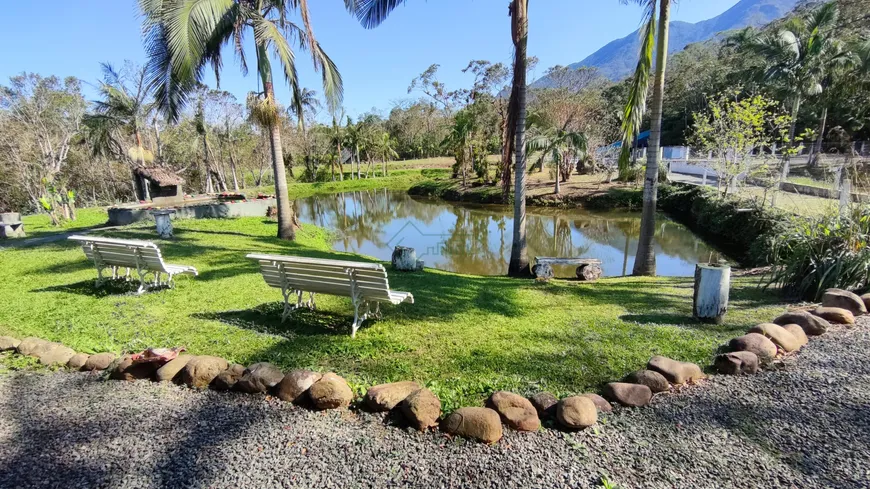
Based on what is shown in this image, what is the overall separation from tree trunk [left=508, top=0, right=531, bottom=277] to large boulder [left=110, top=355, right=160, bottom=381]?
7.39 metres

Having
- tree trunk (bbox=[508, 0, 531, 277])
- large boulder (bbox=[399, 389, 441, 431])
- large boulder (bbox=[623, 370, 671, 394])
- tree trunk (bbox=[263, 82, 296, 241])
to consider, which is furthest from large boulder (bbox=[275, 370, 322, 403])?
tree trunk (bbox=[263, 82, 296, 241])

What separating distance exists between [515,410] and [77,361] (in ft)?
12.9

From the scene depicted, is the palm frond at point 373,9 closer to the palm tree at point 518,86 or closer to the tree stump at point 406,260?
the palm tree at point 518,86

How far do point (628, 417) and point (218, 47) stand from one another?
12333mm

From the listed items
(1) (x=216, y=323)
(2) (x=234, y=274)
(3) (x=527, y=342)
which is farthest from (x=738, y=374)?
(2) (x=234, y=274)

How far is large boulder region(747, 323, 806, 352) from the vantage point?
3.76 meters

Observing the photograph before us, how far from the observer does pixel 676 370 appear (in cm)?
330

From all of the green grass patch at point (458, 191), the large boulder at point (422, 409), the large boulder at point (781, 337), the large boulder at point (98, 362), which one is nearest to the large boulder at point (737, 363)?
the large boulder at point (781, 337)

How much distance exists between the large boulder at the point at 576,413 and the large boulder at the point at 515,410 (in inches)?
6.7

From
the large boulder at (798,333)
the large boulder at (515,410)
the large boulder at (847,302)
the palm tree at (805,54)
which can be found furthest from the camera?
the palm tree at (805,54)

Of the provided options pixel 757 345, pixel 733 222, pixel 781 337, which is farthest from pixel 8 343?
pixel 733 222

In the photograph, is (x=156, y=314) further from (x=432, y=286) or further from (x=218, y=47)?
(x=218, y=47)

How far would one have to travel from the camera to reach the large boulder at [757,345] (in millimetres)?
3557

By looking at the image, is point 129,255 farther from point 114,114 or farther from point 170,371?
point 114,114
